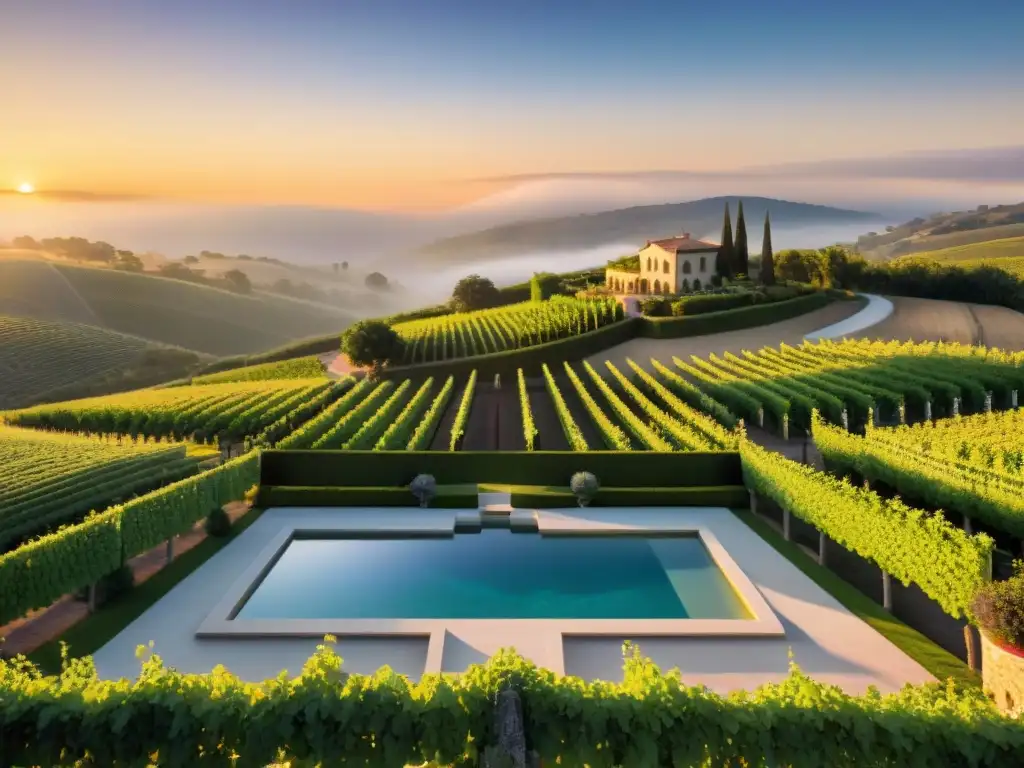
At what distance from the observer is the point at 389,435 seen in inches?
979

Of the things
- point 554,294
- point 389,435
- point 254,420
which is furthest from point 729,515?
point 554,294

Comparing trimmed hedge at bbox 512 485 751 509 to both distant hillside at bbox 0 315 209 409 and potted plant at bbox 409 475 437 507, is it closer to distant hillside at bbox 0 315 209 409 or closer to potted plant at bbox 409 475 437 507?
potted plant at bbox 409 475 437 507

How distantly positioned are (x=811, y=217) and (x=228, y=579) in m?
174

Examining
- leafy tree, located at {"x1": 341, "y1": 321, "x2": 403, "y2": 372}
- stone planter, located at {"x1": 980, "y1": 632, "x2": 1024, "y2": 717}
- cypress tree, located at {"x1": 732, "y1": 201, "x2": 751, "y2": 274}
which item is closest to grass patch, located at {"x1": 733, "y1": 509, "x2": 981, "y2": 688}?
stone planter, located at {"x1": 980, "y1": 632, "x2": 1024, "y2": 717}

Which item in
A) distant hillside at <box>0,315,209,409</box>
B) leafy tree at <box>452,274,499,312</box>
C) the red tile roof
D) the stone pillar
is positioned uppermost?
the red tile roof

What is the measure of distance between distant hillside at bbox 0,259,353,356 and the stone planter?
350 ft

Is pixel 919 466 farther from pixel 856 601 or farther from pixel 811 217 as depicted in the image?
pixel 811 217

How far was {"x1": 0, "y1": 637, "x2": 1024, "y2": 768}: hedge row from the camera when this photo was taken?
6938mm

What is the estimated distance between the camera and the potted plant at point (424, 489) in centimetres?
2088

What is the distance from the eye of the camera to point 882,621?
13555 millimetres

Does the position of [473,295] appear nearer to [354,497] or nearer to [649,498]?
[354,497]

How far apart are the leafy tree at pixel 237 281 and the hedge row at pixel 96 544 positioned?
124361mm

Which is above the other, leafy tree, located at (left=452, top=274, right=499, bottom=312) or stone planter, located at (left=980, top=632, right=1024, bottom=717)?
leafy tree, located at (left=452, top=274, right=499, bottom=312)

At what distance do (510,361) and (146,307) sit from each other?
84659mm
